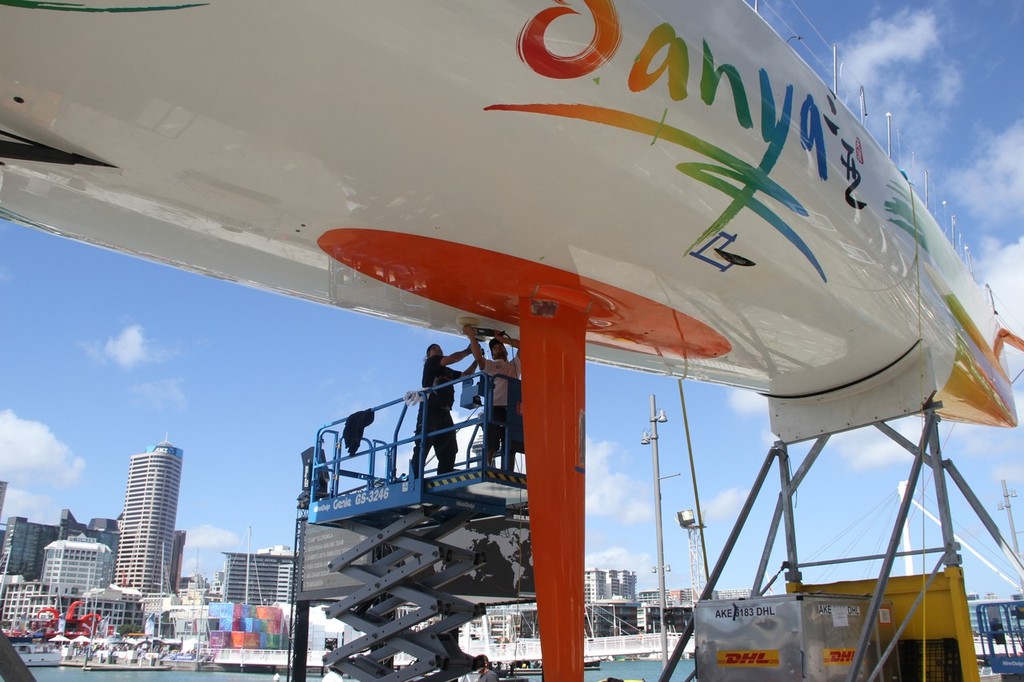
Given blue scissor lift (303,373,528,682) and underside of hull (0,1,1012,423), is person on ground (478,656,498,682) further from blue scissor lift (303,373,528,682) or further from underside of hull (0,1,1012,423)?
underside of hull (0,1,1012,423)

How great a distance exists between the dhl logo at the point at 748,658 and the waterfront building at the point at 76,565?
16481 cm

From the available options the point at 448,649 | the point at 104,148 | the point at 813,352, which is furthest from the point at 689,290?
the point at 104,148

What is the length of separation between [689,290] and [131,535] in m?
214

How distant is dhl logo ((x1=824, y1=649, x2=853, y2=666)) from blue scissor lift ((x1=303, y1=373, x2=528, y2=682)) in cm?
325

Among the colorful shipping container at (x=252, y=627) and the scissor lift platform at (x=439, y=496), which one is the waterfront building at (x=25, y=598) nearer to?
the colorful shipping container at (x=252, y=627)

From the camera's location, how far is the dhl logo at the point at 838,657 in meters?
7.55

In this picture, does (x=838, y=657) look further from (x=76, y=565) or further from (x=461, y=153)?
(x=76, y=565)

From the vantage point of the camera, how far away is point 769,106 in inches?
227

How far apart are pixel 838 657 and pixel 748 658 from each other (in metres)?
0.84

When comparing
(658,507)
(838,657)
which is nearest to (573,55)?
(838,657)

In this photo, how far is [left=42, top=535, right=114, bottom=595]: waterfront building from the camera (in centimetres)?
14925

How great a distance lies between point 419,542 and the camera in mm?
7824

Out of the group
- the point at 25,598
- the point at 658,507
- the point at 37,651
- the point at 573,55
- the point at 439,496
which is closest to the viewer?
the point at 573,55

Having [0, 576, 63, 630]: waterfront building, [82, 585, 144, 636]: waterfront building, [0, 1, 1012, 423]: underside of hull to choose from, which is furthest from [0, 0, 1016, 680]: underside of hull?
[0, 576, 63, 630]: waterfront building
